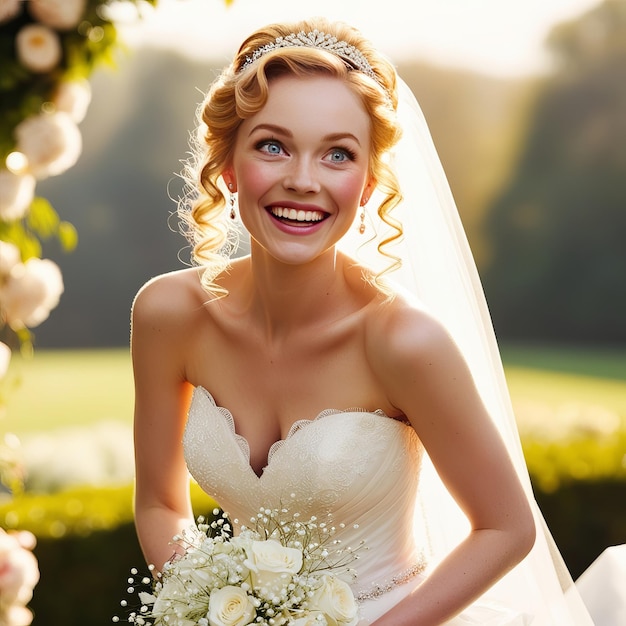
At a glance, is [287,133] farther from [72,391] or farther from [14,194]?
[72,391]

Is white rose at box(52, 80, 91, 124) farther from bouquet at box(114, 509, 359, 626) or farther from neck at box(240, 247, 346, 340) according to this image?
bouquet at box(114, 509, 359, 626)

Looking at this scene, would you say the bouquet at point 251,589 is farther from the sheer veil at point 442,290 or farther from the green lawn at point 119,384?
the green lawn at point 119,384

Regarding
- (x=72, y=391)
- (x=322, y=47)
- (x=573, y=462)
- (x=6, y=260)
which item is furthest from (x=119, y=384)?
(x=322, y=47)

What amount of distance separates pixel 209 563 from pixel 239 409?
2.47ft

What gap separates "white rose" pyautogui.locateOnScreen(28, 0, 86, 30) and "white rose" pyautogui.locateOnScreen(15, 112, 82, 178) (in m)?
0.28

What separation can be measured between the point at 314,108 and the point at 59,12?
104 cm

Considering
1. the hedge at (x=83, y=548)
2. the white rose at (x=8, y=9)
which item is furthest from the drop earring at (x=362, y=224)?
the hedge at (x=83, y=548)

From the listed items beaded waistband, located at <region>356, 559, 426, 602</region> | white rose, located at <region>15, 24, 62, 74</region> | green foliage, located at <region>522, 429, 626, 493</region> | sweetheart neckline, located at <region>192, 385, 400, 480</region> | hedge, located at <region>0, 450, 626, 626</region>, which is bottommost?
hedge, located at <region>0, 450, 626, 626</region>

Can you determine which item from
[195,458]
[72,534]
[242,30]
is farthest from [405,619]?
[242,30]

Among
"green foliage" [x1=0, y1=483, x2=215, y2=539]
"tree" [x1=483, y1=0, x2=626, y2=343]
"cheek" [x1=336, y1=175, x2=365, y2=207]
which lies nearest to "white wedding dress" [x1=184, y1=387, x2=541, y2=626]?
"cheek" [x1=336, y1=175, x2=365, y2=207]

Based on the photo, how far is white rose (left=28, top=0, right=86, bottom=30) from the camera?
9.89ft

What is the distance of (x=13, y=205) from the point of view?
10.0 feet

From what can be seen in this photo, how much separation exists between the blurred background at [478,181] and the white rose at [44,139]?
1383 centimetres

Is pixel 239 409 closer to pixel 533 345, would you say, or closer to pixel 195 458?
pixel 195 458
